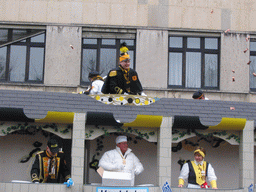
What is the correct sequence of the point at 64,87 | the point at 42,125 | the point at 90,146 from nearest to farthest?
the point at 42,125, the point at 90,146, the point at 64,87

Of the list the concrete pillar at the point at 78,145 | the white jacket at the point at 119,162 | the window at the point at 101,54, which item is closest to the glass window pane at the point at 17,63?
the window at the point at 101,54

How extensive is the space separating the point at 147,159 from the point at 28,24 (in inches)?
362

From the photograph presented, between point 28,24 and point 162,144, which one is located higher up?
point 28,24

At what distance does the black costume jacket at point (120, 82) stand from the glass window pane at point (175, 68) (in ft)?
27.0

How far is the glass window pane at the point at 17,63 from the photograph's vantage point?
18922 mm

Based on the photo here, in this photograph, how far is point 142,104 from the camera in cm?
1030

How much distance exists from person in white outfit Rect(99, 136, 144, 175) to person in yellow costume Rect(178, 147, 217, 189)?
2.65 feet

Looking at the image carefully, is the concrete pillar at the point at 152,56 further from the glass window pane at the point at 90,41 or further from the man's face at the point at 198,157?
the man's face at the point at 198,157

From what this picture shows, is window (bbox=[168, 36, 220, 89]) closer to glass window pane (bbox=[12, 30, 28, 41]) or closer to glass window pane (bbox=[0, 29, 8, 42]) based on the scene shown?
glass window pane (bbox=[12, 30, 28, 41])

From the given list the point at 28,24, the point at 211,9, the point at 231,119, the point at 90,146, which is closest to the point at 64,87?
the point at 28,24

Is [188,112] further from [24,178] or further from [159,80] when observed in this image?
[159,80]

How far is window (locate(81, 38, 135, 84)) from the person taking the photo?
18891 millimetres

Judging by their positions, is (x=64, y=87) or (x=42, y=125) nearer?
(x=42, y=125)

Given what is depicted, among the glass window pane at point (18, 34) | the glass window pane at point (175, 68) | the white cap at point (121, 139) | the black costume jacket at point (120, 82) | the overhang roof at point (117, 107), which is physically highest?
the glass window pane at point (18, 34)
